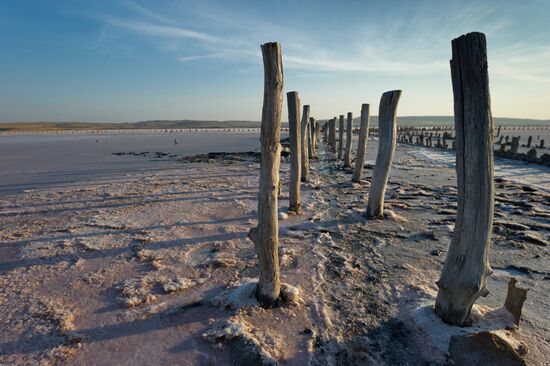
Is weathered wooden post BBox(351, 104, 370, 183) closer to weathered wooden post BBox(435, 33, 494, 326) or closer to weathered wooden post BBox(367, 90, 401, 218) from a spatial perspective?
weathered wooden post BBox(367, 90, 401, 218)

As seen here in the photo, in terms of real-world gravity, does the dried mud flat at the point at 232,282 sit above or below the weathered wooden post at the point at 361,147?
below

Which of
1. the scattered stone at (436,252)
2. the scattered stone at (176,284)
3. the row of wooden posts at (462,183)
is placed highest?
the row of wooden posts at (462,183)

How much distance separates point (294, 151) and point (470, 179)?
573 centimetres

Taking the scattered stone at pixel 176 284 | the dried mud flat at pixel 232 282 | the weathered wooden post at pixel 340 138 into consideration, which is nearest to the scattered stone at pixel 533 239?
the dried mud flat at pixel 232 282

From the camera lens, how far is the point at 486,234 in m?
3.15

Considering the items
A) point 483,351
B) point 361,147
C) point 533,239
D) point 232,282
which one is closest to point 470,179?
point 483,351

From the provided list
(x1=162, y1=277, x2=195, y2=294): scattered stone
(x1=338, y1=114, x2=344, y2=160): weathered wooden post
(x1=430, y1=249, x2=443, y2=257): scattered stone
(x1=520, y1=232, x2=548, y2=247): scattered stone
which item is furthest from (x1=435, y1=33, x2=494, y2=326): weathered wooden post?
(x1=338, y1=114, x2=344, y2=160): weathered wooden post

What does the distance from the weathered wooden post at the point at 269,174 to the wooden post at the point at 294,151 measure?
4.28 metres

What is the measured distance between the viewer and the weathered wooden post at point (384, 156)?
7.64 m

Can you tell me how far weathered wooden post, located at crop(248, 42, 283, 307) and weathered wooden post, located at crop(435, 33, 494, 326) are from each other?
1.78 metres

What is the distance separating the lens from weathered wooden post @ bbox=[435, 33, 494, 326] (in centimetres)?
290

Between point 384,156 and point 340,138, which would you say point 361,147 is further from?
point 340,138

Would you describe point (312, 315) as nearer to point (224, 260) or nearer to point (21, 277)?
point (224, 260)

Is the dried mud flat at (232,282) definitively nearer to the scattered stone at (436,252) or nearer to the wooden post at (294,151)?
the scattered stone at (436,252)
